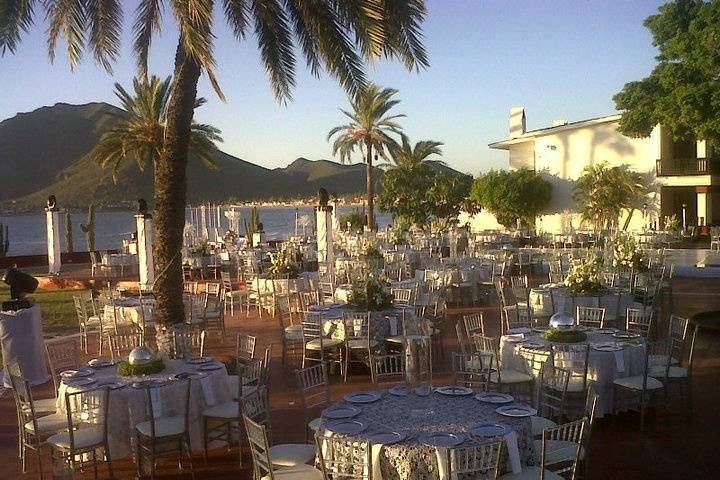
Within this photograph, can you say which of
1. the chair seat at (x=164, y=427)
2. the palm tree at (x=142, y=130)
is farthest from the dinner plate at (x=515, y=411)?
the palm tree at (x=142, y=130)

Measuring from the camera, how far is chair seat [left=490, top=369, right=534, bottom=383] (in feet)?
28.1

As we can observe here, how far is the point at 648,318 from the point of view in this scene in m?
12.3

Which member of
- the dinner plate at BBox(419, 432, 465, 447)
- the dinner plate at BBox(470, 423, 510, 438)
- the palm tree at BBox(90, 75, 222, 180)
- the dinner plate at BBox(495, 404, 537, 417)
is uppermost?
the palm tree at BBox(90, 75, 222, 180)

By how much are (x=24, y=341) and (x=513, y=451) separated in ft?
27.0

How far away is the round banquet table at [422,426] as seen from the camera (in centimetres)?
553

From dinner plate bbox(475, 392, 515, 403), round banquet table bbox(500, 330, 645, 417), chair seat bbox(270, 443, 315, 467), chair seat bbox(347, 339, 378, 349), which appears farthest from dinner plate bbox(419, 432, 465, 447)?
chair seat bbox(347, 339, 378, 349)

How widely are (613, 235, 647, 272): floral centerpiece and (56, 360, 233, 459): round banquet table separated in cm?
972

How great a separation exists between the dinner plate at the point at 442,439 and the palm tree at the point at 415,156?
3380cm

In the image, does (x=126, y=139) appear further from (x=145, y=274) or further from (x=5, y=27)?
(x=5, y=27)

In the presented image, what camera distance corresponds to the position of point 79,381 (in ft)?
25.7

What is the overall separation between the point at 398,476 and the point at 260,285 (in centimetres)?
1242

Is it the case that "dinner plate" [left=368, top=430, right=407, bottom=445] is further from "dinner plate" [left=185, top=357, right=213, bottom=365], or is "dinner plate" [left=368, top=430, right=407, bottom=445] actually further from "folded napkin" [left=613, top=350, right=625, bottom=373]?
"folded napkin" [left=613, top=350, right=625, bottom=373]

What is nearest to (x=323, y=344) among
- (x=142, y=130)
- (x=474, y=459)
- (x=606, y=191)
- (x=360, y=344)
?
(x=360, y=344)

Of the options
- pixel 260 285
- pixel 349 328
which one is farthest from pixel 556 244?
pixel 349 328
